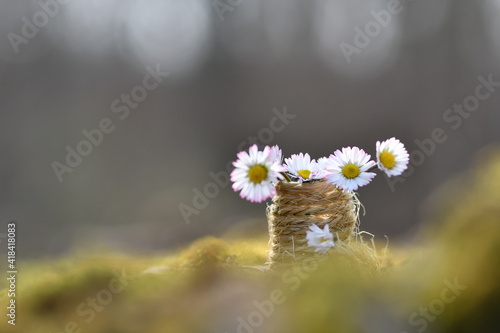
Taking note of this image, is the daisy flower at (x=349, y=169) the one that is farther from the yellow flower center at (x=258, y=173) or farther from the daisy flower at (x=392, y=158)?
the yellow flower center at (x=258, y=173)

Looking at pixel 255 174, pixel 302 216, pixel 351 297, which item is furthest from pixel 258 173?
pixel 351 297

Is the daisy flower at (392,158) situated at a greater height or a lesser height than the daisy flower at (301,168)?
lesser

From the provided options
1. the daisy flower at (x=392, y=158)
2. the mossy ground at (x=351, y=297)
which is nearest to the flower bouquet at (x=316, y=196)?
the daisy flower at (x=392, y=158)

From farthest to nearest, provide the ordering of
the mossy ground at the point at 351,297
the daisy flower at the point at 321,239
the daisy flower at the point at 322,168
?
the daisy flower at the point at 322,168
the daisy flower at the point at 321,239
the mossy ground at the point at 351,297

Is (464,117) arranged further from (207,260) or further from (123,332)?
(123,332)

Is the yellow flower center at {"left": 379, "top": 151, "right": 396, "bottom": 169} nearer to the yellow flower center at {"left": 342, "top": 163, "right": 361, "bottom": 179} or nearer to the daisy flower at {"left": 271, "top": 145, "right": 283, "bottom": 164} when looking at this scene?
the yellow flower center at {"left": 342, "top": 163, "right": 361, "bottom": 179}

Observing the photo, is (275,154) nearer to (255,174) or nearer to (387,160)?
(255,174)

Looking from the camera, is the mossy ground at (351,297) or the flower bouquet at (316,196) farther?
the flower bouquet at (316,196)

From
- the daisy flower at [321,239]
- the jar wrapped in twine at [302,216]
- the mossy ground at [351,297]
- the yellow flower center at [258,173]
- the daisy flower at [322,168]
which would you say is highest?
the daisy flower at [322,168]
